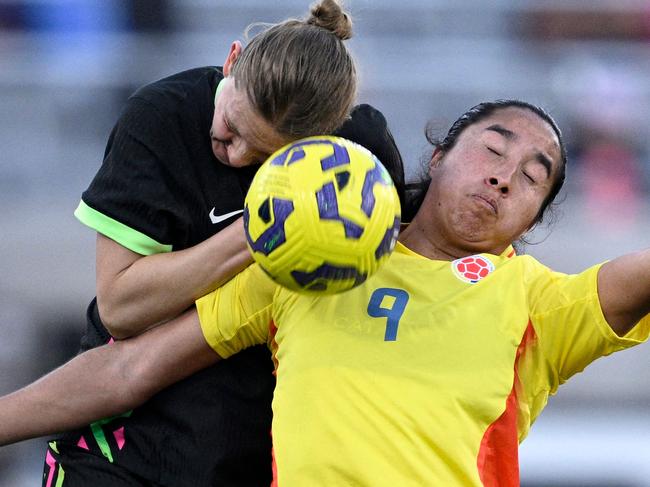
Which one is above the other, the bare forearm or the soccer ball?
the soccer ball

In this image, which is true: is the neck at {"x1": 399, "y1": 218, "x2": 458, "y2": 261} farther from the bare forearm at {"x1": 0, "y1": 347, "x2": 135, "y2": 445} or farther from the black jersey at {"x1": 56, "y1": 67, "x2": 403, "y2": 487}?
the bare forearm at {"x1": 0, "y1": 347, "x2": 135, "y2": 445}

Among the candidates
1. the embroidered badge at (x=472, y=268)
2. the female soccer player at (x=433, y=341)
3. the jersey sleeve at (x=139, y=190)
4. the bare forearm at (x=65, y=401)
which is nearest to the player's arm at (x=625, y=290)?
the female soccer player at (x=433, y=341)

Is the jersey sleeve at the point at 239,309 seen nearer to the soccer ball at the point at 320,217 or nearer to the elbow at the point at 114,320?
the elbow at the point at 114,320

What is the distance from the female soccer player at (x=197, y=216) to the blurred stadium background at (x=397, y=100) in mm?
3266

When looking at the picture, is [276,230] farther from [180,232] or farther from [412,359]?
[180,232]

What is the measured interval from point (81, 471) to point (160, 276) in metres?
0.63

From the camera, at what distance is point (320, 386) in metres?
2.28

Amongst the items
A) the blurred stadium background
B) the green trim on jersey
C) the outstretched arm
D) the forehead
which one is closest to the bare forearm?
the outstretched arm

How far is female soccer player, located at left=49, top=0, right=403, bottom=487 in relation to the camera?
233 centimetres

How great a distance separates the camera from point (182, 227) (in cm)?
255

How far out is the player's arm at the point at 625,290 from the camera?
218 cm

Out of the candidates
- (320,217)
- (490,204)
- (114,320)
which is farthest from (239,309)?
(490,204)

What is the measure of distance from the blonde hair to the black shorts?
39.0 inches

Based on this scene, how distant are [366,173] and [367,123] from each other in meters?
0.63
